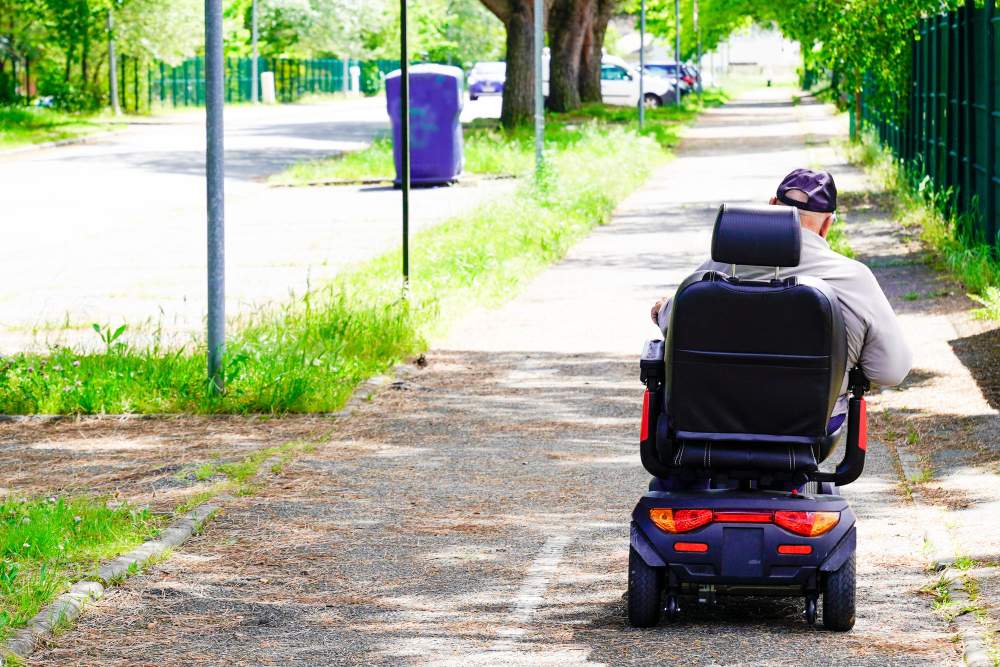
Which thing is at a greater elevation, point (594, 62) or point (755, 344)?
point (594, 62)

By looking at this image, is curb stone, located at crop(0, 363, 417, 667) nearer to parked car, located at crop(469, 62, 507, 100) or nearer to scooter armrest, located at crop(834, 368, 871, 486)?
scooter armrest, located at crop(834, 368, 871, 486)

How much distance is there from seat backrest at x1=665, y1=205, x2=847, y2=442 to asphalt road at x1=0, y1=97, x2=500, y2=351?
592 centimetres

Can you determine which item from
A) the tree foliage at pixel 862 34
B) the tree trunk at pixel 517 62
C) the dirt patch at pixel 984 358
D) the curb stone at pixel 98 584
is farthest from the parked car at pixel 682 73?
the curb stone at pixel 98 584

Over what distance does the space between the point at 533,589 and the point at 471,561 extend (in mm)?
456

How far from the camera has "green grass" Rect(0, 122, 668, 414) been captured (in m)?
8.76

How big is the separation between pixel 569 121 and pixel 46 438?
3293 cm

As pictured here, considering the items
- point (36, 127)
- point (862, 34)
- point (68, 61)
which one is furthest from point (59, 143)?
point (862, 34)

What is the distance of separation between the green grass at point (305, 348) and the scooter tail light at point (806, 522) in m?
4.56

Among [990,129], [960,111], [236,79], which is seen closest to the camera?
[990,129]

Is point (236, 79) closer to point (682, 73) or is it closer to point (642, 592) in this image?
point (682, 73)

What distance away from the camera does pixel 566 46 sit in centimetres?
4288

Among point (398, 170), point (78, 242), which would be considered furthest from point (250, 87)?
point (78, 242)

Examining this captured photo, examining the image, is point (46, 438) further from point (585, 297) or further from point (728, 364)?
point (585, 297)

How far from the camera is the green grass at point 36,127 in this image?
32375 millimetres
